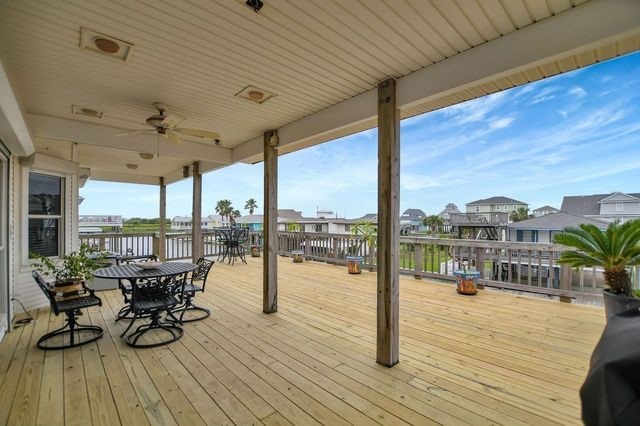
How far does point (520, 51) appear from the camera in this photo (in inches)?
77.0

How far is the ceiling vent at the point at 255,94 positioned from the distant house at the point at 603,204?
5.18 metres

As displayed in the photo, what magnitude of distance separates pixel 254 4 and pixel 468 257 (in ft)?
16.8

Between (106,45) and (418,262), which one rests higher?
(106,45)

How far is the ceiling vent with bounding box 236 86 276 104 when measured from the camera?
9.70 ft

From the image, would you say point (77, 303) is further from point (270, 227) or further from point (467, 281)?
point (467, 281)

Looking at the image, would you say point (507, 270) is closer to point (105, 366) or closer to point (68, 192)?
point (105, 366)

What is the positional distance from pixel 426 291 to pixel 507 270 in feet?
4.53

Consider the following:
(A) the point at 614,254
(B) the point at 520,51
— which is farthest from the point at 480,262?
(B) the point at 520,51

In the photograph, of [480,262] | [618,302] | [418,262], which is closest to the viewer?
[618,302]

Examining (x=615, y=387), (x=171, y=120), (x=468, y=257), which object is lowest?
(x=468, y=257)

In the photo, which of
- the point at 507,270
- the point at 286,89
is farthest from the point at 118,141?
the point at 507,270

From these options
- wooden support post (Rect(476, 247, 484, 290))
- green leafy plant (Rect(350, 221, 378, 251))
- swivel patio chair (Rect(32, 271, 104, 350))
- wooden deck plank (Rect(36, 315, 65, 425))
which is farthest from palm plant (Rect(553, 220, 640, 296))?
swivel patio chair (Rect(32, 271, 104, 350))

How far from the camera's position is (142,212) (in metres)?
11.0

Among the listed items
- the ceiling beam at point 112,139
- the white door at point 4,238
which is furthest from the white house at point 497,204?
the white door at point 4,238
